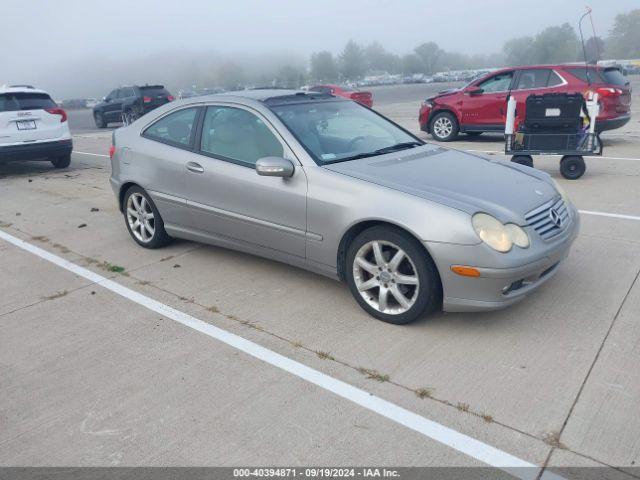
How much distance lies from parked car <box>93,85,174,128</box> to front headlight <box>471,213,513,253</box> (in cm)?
1949

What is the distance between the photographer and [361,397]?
303 cm

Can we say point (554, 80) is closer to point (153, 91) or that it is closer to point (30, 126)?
point (30, 126)

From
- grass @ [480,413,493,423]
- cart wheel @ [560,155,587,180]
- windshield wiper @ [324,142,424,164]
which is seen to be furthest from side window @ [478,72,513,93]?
grass @ [480,413,493,423]

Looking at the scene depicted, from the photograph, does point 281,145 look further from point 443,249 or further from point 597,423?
point 597,423

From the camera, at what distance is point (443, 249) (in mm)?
3441

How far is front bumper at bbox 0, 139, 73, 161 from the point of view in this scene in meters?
9.76

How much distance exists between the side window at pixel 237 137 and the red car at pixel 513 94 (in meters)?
7.91

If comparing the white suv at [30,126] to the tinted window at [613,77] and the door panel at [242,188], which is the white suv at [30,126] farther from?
the tinted window at [613,77]

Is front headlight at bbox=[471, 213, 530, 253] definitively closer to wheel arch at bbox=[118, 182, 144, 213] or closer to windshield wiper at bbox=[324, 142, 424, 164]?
windshield wiper at bbox=[324, 142, 424, 164]

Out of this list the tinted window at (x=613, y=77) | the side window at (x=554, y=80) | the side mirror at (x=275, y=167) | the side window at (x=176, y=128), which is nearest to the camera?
the side mirror at (x=275, y=167)

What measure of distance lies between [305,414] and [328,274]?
4.57 feet

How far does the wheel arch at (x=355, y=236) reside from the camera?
3.56m

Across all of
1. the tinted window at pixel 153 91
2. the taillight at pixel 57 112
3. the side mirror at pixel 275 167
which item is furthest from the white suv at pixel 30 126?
the tinted window at pixel 153 91

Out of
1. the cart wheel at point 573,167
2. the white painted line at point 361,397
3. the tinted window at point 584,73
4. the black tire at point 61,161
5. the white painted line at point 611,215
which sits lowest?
the white painted line at point 361,397
